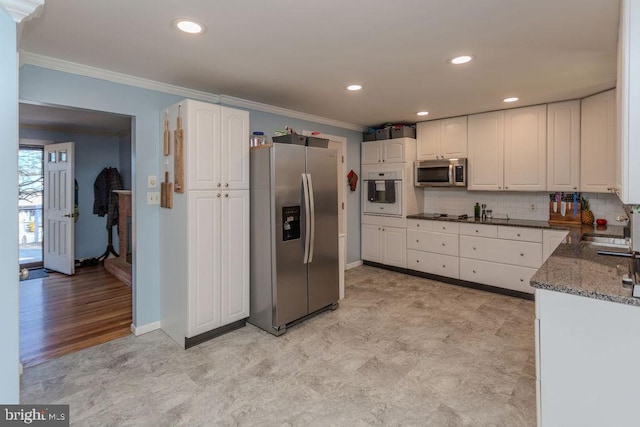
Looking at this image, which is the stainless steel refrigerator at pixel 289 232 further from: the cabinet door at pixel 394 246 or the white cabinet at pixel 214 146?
the cabinet door at pixel 394 246

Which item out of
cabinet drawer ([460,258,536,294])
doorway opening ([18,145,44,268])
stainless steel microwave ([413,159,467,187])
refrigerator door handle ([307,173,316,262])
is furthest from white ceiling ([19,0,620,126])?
doorway opening ([18,145,44,268])

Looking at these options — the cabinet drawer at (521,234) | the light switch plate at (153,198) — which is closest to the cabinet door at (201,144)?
the light switch plate at (153,198)

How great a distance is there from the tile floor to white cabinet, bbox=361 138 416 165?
A: 95.1 inches

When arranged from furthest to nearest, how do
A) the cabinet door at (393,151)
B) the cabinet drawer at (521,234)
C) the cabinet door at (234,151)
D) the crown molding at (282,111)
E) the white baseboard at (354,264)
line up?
the white baseboard at (354,264) → the cabinet door at (393,151) → the cabinet drawer at (521,234) → the crown molding at (282,111) → the cabinet door at (234,151)

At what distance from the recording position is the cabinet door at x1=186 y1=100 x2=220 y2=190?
9.13ft

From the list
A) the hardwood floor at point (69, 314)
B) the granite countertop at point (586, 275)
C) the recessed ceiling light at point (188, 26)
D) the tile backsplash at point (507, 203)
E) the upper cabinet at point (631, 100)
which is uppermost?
the recessed ceiling light at point (188, 26)

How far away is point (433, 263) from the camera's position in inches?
185

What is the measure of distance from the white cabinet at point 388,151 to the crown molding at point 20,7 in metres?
4.24

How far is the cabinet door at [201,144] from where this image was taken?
2783mm

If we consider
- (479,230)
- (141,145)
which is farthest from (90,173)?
(479,230)

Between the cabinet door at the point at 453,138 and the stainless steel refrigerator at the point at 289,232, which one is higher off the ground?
the cabinet door at the point at 453,138

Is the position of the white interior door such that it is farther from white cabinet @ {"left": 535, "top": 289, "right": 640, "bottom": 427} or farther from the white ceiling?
white cabinet @ {"left": 535, "top": 289, "right": 640, "bottom": 427}

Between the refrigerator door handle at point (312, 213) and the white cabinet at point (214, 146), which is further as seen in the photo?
the refrigerator door handle at point (312, 213)

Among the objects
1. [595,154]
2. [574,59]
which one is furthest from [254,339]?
[595,154]
